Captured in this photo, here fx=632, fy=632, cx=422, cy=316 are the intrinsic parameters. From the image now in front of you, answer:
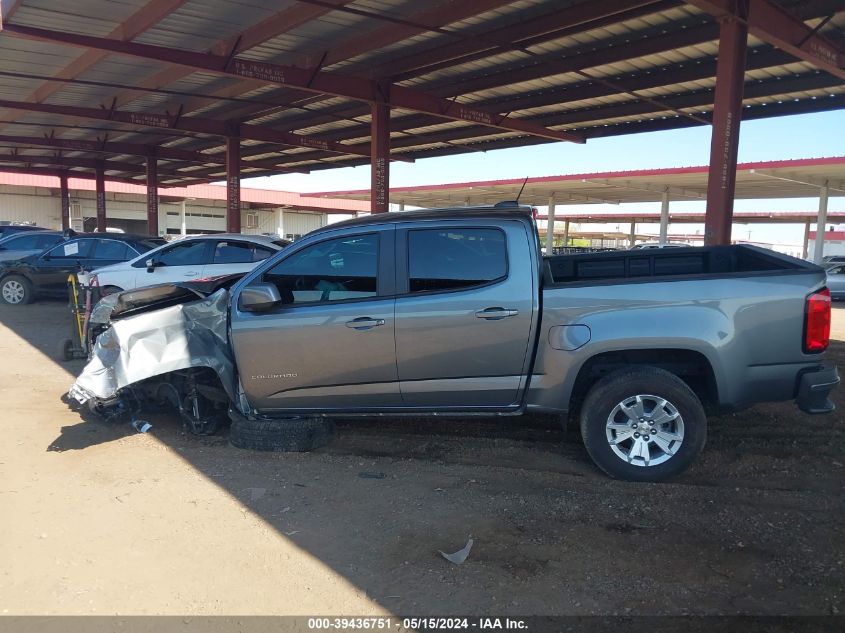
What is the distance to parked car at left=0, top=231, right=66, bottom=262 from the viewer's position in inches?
632

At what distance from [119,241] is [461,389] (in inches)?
456

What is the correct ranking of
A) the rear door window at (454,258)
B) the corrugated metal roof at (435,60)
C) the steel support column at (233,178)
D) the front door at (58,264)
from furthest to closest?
1. the steel support column at (233,178)
2. the front door at (58,264)
3. the corrugated metal roof at (435,60)
4. the rear door window at (454,258)

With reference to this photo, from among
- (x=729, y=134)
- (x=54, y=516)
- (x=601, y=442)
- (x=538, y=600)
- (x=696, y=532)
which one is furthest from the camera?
(x=729, y=134)

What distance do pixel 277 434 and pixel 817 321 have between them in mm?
4048

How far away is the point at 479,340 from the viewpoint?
4.56 m

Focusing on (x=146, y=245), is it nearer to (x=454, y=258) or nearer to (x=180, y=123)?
(x=180, y=123)

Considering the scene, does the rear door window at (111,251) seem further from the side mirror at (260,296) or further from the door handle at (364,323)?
the door handle at (364,323)

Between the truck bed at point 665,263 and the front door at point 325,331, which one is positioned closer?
the front door at point 325,331

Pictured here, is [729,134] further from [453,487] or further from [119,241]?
[119,241]

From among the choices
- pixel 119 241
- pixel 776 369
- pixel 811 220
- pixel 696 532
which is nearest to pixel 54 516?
pixel 696 532

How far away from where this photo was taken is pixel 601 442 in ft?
14.8

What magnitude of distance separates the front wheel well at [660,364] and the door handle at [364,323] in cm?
151

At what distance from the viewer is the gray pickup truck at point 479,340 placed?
14.1ft

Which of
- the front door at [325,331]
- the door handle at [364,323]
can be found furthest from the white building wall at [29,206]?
the door handle at [364,323]
